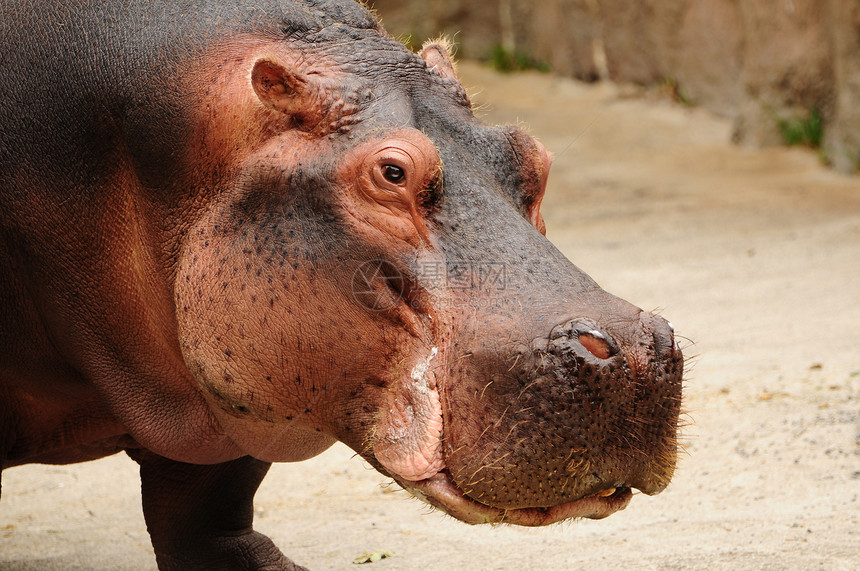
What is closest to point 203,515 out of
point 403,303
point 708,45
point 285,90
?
point 403,303

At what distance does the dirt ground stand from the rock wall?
4.28 ft

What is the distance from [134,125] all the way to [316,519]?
2.26 m

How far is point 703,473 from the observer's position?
189 inches

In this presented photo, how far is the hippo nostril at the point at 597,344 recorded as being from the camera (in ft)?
8.35

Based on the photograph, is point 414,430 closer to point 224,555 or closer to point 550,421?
point 550,421

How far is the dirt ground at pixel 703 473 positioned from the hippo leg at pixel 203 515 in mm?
327

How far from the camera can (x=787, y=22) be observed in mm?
11070

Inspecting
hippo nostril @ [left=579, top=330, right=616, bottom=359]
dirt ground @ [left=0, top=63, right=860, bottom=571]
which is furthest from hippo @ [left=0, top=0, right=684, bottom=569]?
dirt ground @ [left=0, top=63, right=860, bottom=571]

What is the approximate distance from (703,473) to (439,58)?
242cm

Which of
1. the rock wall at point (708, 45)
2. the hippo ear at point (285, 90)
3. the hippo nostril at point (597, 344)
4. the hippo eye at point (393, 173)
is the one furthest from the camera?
the rock wall at point (708, 45)

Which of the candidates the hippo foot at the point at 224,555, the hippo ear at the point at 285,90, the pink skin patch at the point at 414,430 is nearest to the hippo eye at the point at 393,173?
the hippo ear at the point at 285,90

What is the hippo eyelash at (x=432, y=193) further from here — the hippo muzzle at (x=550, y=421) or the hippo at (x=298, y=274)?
the hippo muzzle at (x=550, y=421)

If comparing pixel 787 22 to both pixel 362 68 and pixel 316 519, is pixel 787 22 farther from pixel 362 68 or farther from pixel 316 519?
pixel 362 68

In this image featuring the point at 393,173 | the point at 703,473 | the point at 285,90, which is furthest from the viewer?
the point at 703,473
